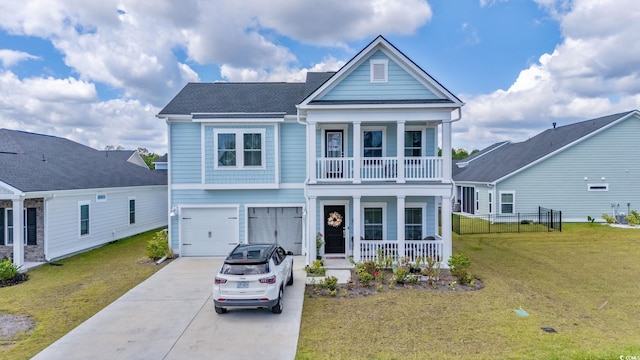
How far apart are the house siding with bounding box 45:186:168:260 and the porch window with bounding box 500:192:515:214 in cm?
2407

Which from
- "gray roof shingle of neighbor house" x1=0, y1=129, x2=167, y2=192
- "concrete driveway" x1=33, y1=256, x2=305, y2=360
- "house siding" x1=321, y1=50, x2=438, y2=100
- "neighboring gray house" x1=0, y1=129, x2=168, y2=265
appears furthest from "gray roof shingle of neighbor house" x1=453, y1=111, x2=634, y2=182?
"gray roof shingle of neighbor house" x1=0, y1=129, x2=167, y2=192

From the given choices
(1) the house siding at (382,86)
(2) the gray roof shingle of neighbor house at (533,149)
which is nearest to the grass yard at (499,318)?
(1) the house siding at (382,86)

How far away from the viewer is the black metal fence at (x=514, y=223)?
68.2 feet

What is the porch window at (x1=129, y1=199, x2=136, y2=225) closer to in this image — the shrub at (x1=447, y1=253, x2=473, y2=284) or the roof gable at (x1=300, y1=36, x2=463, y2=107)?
the roof gable at (x1=300, y1=36, x2=463, y2=107)

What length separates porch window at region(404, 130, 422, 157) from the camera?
1388 centimetres

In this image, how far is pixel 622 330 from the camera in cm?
710

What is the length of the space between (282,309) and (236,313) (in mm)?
1147

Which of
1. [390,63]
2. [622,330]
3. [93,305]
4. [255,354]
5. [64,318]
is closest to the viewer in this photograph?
[255,354]

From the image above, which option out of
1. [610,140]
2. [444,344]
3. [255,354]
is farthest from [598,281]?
[610,140]

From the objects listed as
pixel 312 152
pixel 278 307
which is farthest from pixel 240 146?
pixel 278 307

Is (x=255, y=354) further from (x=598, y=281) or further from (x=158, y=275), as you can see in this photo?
(x=598, y=281)

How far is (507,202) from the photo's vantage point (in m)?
23.5

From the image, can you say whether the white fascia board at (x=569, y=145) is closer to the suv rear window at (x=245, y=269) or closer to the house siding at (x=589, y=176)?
the house siding at (x=589, y=176)

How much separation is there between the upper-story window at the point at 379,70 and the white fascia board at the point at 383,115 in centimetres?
141
